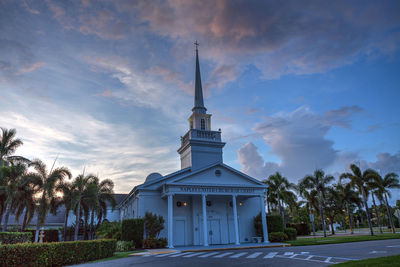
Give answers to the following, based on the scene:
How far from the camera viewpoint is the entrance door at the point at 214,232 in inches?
1177

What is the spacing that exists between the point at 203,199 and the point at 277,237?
9.12 metres

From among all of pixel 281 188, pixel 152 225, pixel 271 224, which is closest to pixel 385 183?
pixel 281 188

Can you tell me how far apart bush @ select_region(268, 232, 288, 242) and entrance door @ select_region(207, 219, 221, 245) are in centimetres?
547

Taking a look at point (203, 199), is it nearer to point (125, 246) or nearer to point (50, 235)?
point (125, 246)

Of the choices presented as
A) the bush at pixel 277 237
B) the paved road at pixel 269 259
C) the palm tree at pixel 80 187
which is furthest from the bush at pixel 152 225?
the bush at pixel 277 237

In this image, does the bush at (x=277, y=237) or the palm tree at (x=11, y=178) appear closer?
the palm tree at (x=11, y=178)

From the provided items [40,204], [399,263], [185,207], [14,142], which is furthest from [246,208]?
[14,142]

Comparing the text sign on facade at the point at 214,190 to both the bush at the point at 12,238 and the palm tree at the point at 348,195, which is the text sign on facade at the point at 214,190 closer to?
the bush at the point at 12,238

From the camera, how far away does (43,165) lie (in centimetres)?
2445

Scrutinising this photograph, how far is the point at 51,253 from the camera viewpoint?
15.0 m

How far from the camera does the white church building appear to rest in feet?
91.1

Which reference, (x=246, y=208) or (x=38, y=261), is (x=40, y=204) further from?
(x=246, y=208)

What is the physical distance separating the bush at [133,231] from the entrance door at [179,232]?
12.9ft

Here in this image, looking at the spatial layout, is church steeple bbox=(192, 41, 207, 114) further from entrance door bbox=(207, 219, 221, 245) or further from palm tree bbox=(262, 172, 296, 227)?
palm tree bbox=(262, 172, 296, 227)
